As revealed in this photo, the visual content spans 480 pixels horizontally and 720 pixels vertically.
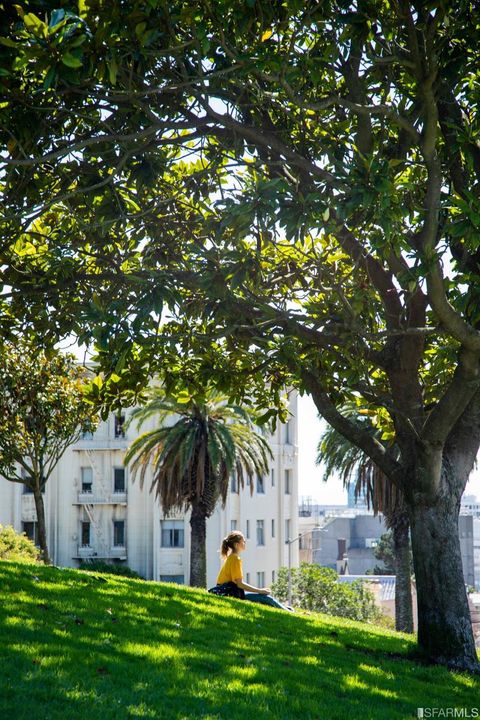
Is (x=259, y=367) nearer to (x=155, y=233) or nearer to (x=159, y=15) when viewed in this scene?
(x=155, y=233)

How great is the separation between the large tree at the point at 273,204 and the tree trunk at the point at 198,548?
18.6 m

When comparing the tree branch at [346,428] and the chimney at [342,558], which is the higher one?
the tree branch at [346,428]

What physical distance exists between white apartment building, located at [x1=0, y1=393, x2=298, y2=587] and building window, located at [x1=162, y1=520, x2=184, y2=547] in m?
0.05

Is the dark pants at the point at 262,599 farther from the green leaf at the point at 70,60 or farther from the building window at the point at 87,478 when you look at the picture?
the building window at the point at 87,478

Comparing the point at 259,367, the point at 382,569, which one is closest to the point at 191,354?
the point at 259,367

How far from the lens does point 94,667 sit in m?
7.29

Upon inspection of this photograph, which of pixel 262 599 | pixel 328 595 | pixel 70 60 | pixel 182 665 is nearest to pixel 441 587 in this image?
pixel 182 665

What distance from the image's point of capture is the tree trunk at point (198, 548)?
30.2 m

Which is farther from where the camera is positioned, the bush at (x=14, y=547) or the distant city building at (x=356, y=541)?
the distant city building at (x=356, y=541)

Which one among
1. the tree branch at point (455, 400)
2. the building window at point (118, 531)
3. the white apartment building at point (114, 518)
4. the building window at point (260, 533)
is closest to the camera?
the tree branch at point (455, 400)

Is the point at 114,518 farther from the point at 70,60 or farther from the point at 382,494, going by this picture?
the point at 70,60

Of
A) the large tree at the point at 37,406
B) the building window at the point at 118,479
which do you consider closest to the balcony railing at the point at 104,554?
Result: the building window at the point at 118,479

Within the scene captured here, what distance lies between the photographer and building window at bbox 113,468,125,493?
163 ft

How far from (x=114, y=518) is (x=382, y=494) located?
21338 mm
